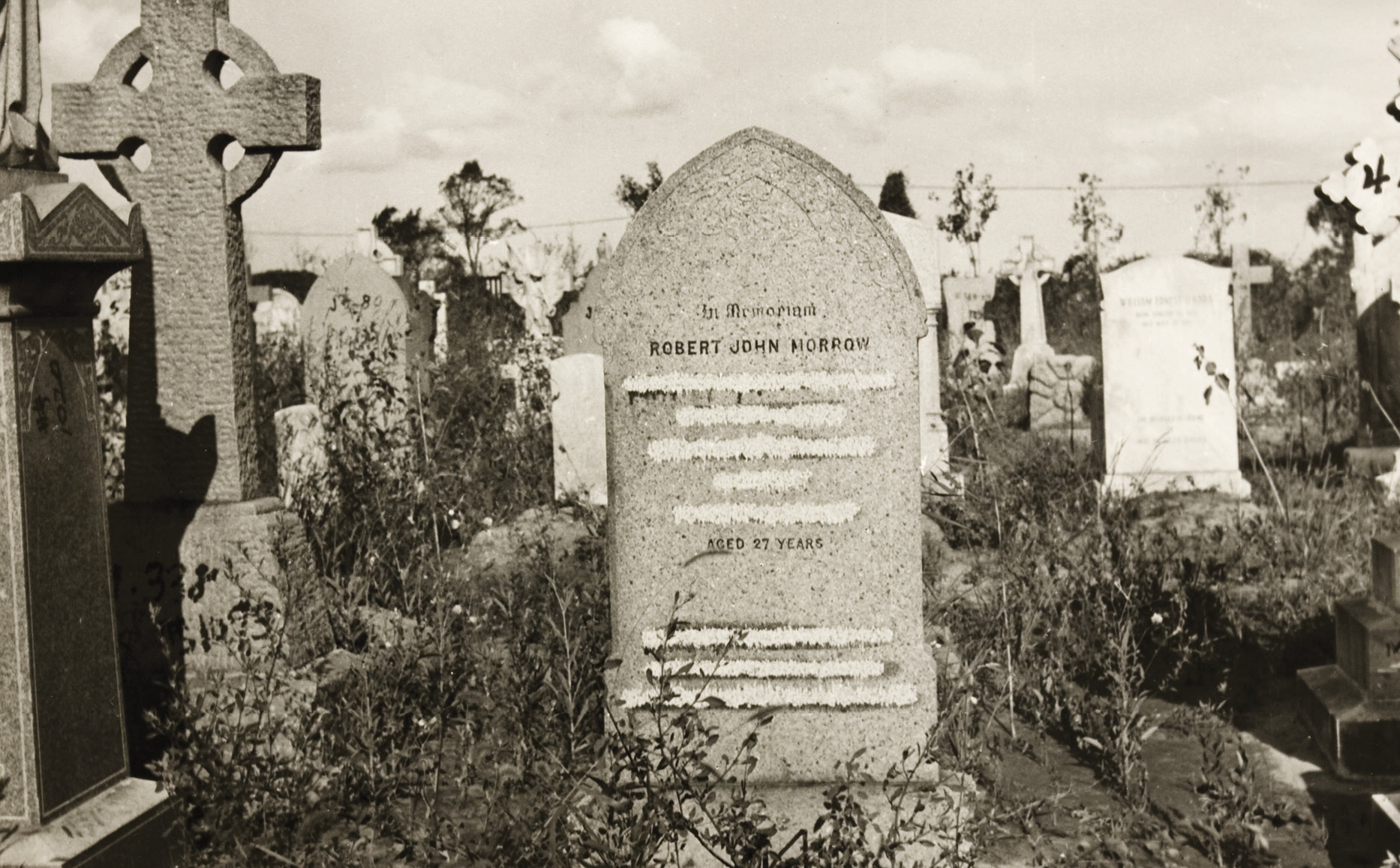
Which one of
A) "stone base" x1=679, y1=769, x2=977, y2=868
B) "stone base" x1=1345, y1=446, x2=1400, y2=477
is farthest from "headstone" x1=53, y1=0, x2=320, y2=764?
"stone base" x1=1345, y1=446, x2=1400, y2=477

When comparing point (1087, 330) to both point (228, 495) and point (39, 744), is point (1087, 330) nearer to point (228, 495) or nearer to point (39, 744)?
point (228, 495)

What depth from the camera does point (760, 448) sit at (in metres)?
3.85

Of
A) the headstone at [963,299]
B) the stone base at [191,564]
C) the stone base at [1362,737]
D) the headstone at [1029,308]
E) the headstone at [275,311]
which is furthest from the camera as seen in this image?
the headstone at [275,311]

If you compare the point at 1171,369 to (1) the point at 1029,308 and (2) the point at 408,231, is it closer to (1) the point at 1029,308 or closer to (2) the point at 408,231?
(1) the point at 1029,308

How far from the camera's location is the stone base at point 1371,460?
9.74 meters

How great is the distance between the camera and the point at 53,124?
5336 mm

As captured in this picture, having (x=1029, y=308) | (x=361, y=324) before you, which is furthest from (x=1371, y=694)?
(x=1029, y=308)

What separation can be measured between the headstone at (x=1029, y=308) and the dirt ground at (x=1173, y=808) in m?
10.6

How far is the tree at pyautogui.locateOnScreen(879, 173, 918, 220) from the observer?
24906mm

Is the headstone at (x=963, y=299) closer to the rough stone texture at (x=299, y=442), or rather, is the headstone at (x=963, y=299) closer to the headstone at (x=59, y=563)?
the rough stone texture at (x=299, y=442)

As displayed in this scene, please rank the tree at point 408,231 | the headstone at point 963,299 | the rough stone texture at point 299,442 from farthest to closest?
the tree at point 408,231
the headstone at point 963,299
the rough stone texture at point 299,442

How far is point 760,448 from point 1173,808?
5.71ft

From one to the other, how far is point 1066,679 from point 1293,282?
18.3 metres

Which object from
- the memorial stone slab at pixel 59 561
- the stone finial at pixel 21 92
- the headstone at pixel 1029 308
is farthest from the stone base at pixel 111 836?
the headstone at pixel 1029 308
